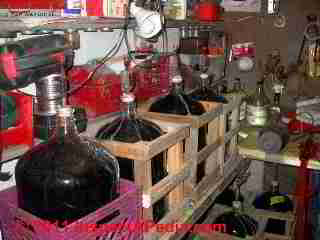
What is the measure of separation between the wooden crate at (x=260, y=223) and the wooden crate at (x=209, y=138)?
0.38m

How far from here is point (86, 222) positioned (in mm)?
708

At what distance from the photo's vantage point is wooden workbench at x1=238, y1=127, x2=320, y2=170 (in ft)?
5.34

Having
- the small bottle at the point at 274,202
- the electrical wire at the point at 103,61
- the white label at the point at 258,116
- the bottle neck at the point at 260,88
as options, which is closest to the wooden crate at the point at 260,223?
the small bottle at the point at 274,202

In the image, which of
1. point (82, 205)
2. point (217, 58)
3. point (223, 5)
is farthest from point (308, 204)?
point (82, 205)

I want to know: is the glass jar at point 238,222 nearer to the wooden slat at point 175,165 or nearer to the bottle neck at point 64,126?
the wooden slat at point 175,165

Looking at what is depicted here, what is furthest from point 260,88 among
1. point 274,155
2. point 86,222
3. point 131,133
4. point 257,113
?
point 86,222

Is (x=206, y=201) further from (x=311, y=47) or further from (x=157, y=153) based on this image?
(x=311, y=47)

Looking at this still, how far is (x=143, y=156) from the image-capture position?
91cm

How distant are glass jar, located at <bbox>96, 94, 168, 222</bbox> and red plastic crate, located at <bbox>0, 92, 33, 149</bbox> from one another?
0.73ft

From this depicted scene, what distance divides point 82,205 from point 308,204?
1.55m

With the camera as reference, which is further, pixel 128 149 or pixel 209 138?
pixel 209 138

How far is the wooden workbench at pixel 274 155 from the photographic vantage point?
163 cm

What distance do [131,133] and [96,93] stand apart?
26 cm

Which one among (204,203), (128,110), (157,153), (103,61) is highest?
(103,61)
